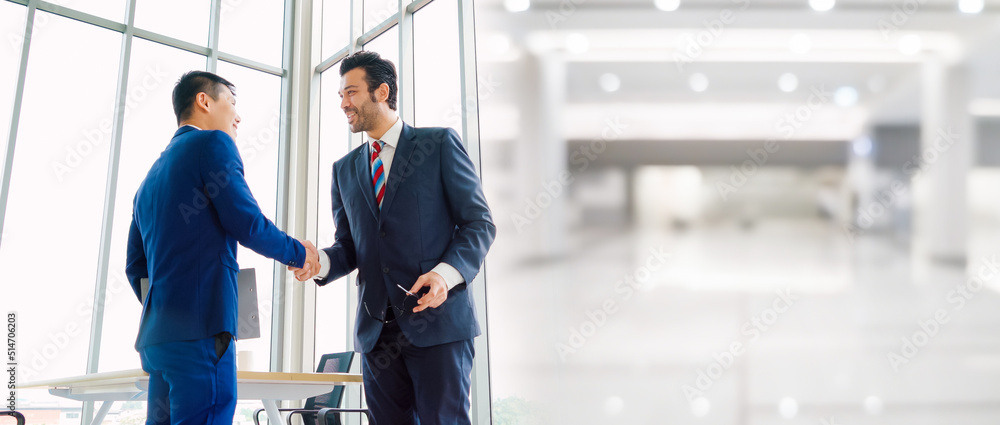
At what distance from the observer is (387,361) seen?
183cm

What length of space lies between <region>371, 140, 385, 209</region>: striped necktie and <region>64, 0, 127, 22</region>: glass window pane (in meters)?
4.15

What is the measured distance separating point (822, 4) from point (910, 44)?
0.30m

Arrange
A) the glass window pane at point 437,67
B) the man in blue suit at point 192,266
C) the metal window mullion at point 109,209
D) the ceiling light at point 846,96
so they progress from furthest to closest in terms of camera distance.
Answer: the metal window mullion at point 109,209 → the glass window pane at point 437,67 → the ceiling light at point 846,96 → the man in blue suit at point 192,266

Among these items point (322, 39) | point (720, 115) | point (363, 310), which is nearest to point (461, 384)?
point (363, 310)

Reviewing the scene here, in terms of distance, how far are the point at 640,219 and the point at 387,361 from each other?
1305 millimetres

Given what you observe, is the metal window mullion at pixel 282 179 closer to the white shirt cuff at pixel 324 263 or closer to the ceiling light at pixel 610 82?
the ceiling light at pixel 610 82

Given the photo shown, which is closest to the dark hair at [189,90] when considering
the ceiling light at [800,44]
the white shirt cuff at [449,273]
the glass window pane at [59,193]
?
the white shirt cuff at [449,273]

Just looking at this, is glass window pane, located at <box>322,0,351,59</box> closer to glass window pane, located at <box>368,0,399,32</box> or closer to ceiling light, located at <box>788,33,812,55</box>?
glass window pane, located at <box>368,0,399,32</box>

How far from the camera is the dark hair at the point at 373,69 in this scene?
217 cm

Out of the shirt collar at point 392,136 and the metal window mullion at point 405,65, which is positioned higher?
the metal window mullion at point 405,65

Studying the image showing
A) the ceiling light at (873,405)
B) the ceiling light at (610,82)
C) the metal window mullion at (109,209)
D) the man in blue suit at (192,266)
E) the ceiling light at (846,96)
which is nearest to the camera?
the man in blue suit at (192,266)

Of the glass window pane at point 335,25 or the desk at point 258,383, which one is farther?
the glass window pane at point 335,25

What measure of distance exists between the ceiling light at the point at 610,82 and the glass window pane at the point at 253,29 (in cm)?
400

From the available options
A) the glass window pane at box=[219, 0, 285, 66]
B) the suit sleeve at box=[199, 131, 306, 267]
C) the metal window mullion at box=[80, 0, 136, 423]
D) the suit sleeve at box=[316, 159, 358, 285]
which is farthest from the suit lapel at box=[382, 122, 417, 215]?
the glass window pane at box=[219, 0, 285, 66]
